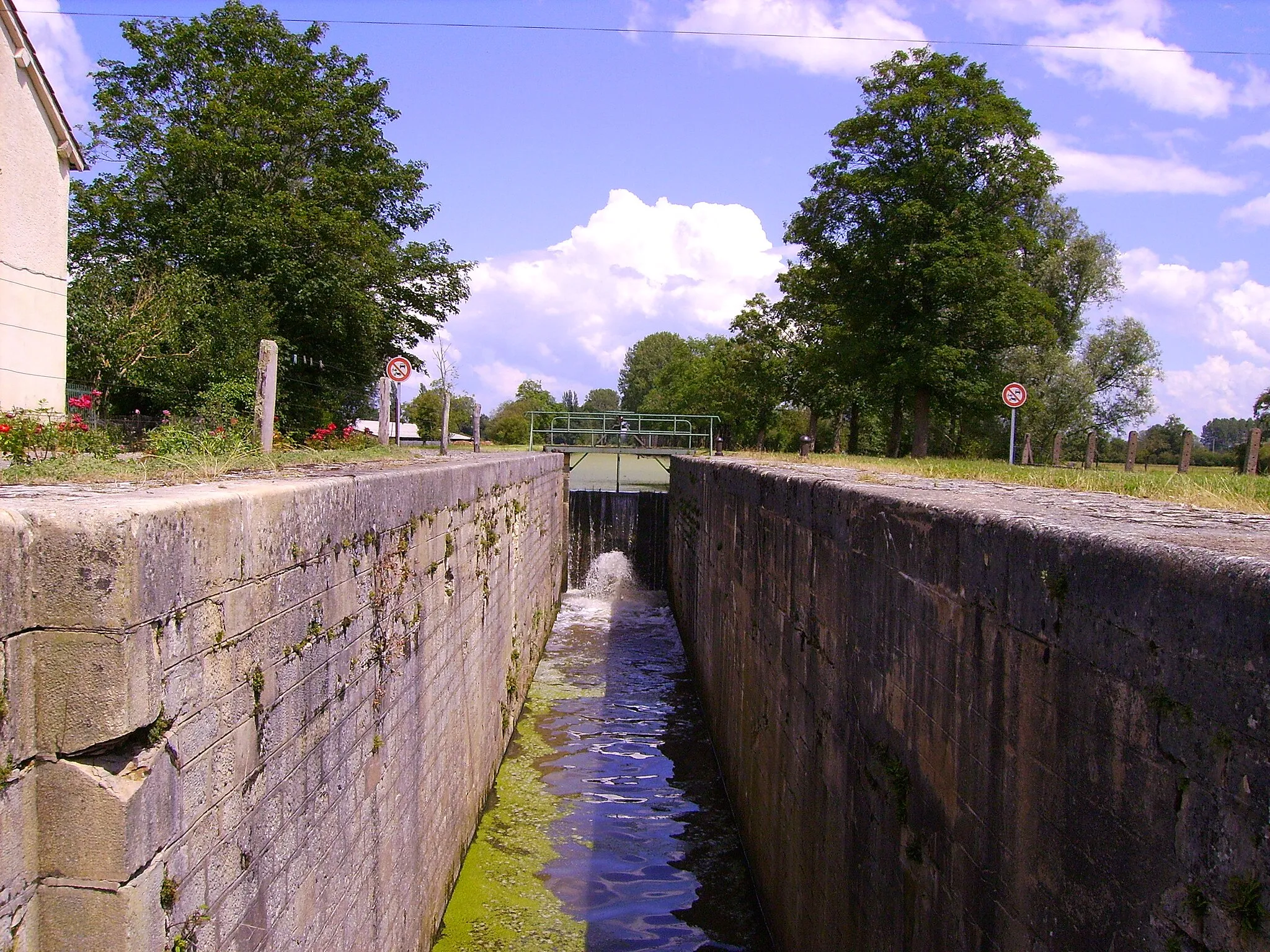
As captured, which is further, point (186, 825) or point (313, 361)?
point (313, 361)

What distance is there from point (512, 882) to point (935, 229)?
75.1 ft

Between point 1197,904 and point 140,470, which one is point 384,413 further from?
point 1197,904

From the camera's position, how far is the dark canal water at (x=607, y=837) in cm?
691

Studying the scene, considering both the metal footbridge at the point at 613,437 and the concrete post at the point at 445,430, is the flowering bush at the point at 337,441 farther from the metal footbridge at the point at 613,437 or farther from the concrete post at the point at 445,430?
the metal footbridge at the point at 613,437

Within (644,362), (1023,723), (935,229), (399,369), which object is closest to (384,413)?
(399,369)

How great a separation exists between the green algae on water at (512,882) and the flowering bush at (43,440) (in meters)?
4.41

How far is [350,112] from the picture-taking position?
28.9 meters

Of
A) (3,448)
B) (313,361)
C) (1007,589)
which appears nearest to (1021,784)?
(1007,589)

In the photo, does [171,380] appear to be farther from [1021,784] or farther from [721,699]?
[1021,784]

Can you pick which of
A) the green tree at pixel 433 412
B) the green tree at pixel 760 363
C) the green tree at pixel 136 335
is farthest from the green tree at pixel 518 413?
the green tree at pixel 136 335

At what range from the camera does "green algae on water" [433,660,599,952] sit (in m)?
6.62

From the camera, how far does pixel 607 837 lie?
8664mm

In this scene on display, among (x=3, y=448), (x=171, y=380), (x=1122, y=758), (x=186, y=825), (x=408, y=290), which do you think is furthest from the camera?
(x=408, y=290)

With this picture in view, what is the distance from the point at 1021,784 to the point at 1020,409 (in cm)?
2808
